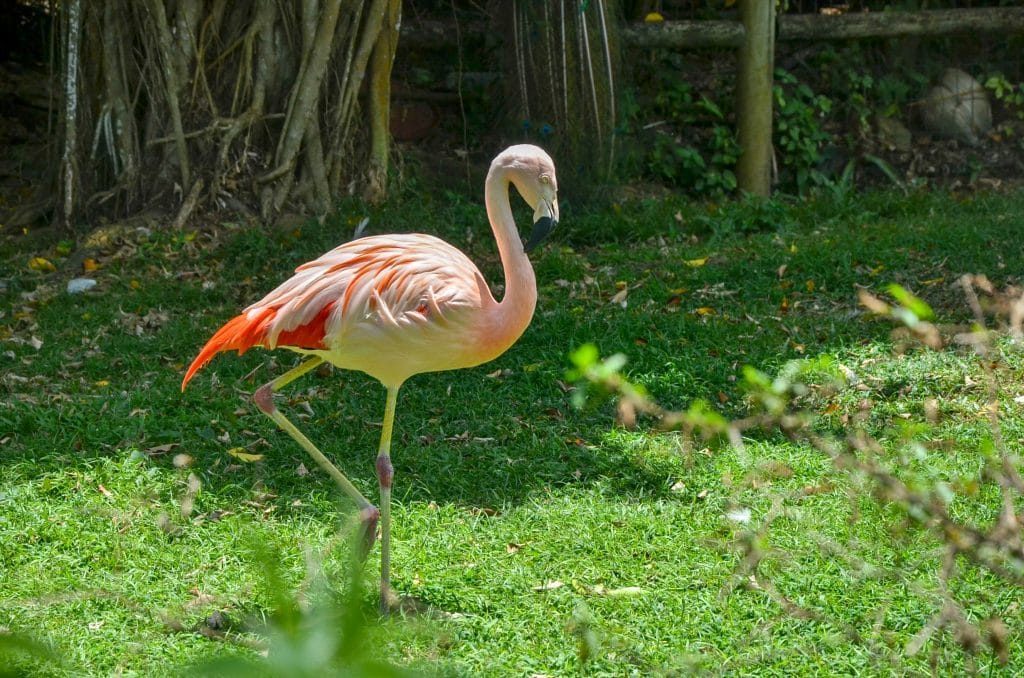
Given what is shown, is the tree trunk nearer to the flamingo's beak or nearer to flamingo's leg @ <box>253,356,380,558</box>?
flamingo's leg @ <box>253,356,380,558</box>

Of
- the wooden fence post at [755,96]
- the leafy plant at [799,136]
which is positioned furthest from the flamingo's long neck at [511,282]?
the leafy plant at [799,136]

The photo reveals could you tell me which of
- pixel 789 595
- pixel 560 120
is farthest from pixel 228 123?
pixel 789 595

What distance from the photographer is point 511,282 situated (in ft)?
13.1

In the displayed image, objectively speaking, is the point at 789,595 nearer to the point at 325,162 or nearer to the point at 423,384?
the point at 423,384

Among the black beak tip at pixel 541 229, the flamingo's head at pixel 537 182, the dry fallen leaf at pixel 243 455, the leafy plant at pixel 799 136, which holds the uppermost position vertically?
the flamingo's head at pixel 537 182

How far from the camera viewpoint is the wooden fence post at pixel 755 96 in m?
8.22

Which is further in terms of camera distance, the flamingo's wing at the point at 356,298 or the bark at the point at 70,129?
the bark at the point at 70,129

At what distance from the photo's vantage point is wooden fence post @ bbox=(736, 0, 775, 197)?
27.0ft

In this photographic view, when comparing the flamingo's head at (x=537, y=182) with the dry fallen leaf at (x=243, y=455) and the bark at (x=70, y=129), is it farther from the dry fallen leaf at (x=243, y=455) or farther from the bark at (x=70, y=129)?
the bark at (x=70, y=129)

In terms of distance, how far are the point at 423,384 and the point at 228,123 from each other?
301 centimetres

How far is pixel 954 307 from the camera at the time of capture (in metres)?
6.06

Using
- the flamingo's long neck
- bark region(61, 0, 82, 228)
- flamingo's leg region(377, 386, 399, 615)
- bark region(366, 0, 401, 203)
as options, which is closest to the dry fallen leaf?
flamingo's leg region(377, 386, 399, 615)

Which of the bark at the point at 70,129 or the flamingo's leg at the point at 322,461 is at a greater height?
the bark at the point at 70,129

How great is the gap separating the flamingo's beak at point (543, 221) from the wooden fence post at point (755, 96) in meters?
4.79
